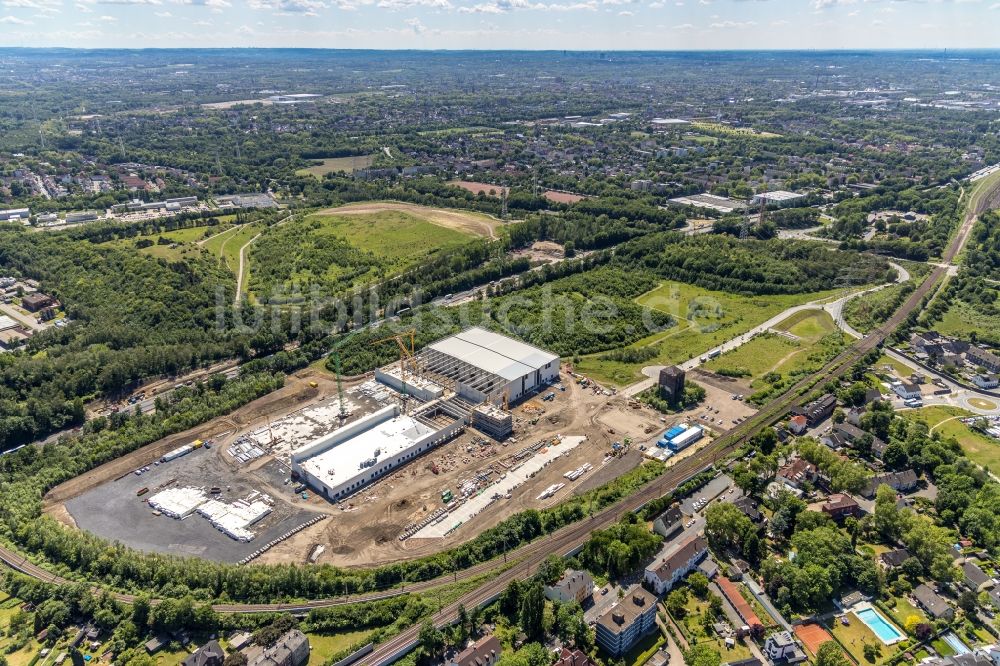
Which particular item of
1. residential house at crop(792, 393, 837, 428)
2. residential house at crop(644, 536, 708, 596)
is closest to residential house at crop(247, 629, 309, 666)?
residential house at crop(644, 536, 708, 596)

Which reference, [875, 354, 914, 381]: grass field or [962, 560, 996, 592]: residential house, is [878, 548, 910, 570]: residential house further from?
[875, 354, 914, 381]: grass field

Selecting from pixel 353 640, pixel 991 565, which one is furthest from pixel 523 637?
pixel 991 565

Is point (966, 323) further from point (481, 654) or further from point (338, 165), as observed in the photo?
point (338, 165)

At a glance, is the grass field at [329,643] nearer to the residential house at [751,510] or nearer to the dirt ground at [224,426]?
the dirt ground at [224,426]

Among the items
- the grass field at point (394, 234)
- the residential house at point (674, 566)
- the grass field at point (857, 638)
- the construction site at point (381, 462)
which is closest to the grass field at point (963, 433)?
the construction site at point (381, 462)

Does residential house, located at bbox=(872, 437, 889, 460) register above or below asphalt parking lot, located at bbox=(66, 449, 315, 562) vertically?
above

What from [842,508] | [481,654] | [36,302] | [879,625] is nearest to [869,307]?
[842,508]
